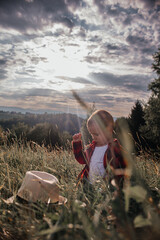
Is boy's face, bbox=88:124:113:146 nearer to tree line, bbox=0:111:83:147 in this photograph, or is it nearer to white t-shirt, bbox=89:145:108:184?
white t-shirt, bbox=89:145:108:184

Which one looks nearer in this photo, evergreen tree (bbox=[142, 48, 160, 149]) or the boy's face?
the boy's face

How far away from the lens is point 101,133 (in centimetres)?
298

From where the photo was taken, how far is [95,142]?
3180mm

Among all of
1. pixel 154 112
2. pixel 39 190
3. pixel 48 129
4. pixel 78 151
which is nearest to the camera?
pixel 39 190

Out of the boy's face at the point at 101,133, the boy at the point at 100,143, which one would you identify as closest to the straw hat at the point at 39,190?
the boy at the point at 100,143

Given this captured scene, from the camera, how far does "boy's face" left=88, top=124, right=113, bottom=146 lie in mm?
2928

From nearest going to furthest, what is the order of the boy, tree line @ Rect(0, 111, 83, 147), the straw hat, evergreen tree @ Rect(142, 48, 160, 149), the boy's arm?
the straw hat → the boy → the boy's arm → evergreen tree @ Rect(142, 48, 160, 149) → tree line @ Rect(0, 111, 83, 147)

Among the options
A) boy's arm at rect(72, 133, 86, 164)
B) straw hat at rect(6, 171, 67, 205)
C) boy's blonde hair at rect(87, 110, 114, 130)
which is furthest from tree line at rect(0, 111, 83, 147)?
straw hat at rect(6, 171, 67, 205)

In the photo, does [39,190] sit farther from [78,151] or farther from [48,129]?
[48,129]

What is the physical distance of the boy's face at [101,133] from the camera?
115 inches

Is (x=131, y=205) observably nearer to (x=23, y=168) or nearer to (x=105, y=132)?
(x=105, y=132)

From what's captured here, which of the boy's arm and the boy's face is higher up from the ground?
the boy's face

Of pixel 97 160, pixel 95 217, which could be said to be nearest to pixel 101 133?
pixel 97 160

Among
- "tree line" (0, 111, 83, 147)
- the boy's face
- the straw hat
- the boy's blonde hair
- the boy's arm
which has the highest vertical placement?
the boy's blonde hair
